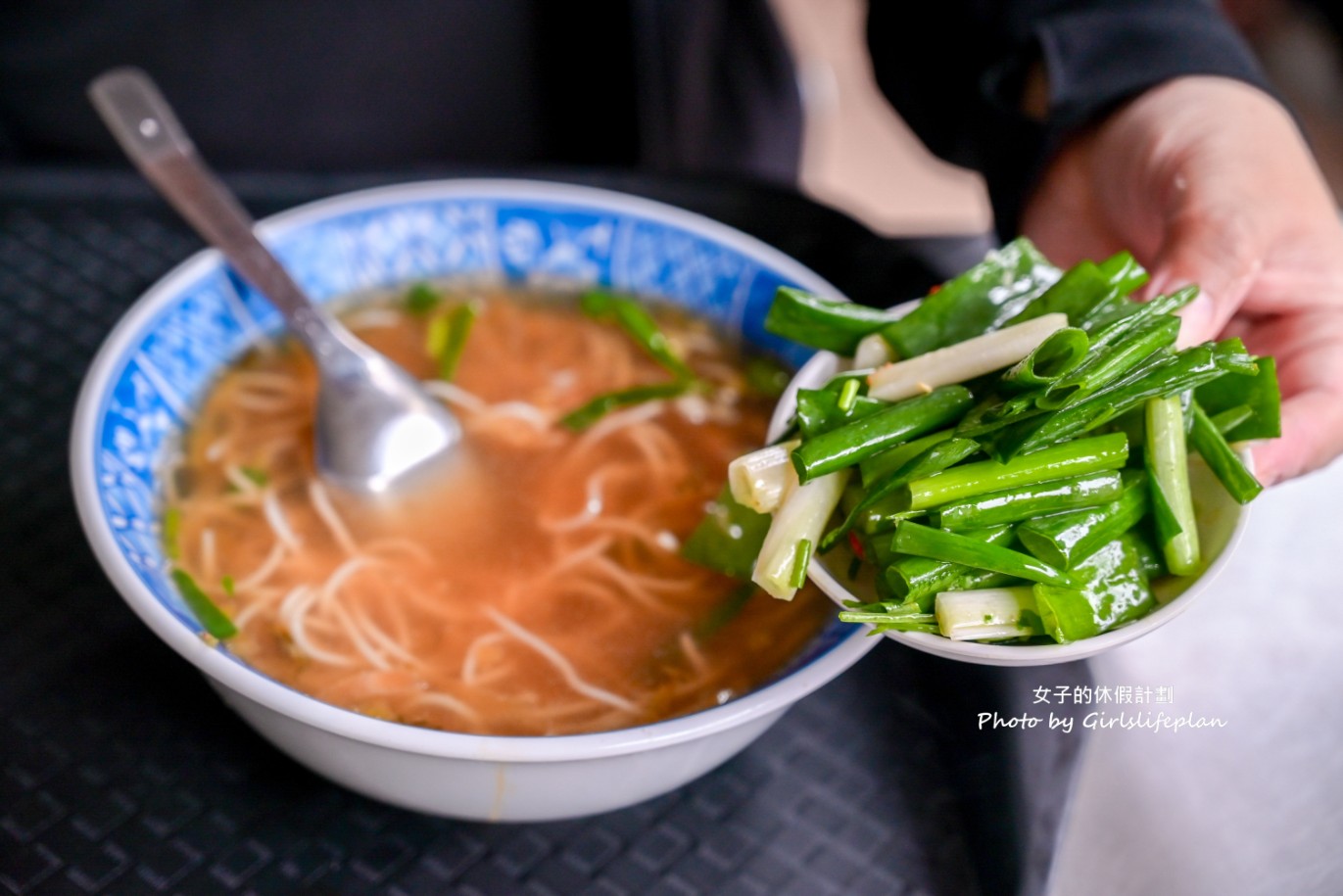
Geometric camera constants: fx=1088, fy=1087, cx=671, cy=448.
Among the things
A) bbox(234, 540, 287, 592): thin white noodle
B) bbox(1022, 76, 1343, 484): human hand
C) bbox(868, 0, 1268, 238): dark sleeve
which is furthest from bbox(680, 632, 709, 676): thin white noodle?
bbox(868, 0, 1268, 238): dark sleeve

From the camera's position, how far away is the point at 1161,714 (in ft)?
4.00

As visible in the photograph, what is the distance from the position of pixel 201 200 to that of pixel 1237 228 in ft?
3.73

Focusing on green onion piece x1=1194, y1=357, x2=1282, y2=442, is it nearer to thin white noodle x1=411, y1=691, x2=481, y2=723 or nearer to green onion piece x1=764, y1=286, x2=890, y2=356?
green onion piece x1=764, y1=286, x2=890, y2=356

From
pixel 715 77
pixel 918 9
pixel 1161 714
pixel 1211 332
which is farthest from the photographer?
pixel 715 77

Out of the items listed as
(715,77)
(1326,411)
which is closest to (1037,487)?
(1326,411)

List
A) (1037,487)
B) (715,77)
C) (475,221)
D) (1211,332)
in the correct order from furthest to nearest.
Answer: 1. (715,77)
2. (475,221)
3. (1211,332)
4. (1037,487)

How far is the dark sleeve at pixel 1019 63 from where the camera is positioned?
1.35 m

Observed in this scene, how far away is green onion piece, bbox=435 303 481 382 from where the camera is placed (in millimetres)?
1381

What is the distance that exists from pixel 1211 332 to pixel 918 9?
814mm

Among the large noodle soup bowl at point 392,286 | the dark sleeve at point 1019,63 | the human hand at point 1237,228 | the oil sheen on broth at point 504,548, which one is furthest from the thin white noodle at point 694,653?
the dark sleeve at point 1019,63

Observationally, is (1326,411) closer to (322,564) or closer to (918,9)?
(918,9)

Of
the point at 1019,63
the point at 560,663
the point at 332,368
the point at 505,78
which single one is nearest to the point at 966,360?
the point at 560,663

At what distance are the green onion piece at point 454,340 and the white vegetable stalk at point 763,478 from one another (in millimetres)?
592

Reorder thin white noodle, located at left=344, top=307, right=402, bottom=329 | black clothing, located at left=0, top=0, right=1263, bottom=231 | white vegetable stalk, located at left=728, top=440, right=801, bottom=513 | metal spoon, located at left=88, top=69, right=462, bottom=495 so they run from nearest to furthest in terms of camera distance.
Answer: white vegetable stalk, located at left=728, top=440, right=801, bottom=513 → metal spoon, located at left=88, top=69, right=462, bottom=495 → thin white noodle, located at left=344, top=307, right=402, bottom=329 → black clothing, located at left=0, top=0, right=1263, bottom=231
